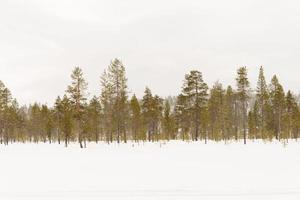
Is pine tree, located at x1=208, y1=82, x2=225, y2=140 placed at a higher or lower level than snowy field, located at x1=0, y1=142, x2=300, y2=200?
higher

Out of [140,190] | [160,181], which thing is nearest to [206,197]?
[140,190]

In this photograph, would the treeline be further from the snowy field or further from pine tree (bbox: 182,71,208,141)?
the snowy field

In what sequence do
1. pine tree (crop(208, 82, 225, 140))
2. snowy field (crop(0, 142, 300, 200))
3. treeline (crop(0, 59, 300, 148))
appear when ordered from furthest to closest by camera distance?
1. pine tree (crop(208, 82, 225, 140))
2. treeline (crop(0, 59, 300, 148))
3. snowy field (crop(0, 142, 300, 200))

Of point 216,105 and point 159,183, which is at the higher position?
point 216,105

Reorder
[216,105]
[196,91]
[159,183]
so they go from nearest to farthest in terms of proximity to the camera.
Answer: [159,183] < [196,91] < [216,105]

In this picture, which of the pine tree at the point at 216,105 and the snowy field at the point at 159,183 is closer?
the snowy field at the point at 159,183

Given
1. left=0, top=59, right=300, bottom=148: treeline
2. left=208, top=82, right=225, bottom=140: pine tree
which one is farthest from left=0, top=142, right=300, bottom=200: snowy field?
left=208, top=82, right=225, bottom=140: pine tree

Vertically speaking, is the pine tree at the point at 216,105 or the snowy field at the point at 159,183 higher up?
the pine tree at the point at 216,105

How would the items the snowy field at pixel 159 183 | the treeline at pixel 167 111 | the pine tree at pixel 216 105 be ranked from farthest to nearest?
the pine tree at pixel 216 105 → the treeline at pixel 167 111 → the snowy field at pixel 159 183

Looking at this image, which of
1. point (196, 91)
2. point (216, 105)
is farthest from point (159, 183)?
point (216, 105)

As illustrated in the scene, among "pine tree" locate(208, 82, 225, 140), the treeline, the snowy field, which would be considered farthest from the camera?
"pine tree" locate(208, 82, 225, 140)

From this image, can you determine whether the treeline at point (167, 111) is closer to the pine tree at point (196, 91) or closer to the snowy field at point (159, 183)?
the pine tree at point (196, 91)

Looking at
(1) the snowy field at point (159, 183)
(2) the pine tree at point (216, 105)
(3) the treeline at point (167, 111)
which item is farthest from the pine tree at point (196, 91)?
(1) the snowy field at point (159, 183)

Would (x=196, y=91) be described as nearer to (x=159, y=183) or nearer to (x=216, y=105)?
(x=216, y=105)
